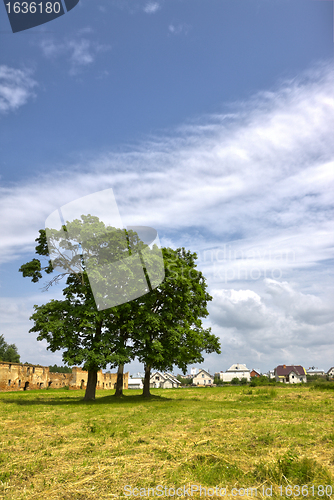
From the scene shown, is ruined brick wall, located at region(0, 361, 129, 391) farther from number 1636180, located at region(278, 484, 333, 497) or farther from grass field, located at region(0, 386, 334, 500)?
number 1636180, located at region(278, 484, 333, 497)

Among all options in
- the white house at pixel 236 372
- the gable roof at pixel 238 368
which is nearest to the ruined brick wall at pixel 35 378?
the white house at pixel 236 372

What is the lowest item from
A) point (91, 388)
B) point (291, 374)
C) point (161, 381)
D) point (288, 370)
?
point (161, 381)

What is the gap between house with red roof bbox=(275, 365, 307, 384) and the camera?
96.6 m

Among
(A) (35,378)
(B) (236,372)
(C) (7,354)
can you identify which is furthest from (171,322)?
(B) (236,372)

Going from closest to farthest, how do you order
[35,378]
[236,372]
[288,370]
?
[35,378]
[288,370]
[236,372]

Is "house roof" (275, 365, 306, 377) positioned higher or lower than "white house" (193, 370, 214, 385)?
higher

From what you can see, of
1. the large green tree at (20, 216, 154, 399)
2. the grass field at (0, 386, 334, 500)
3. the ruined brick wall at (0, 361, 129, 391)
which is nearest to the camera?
the grass field at (0, 386, 334, 500)

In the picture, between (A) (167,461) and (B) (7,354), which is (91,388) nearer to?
(A) (167,461)

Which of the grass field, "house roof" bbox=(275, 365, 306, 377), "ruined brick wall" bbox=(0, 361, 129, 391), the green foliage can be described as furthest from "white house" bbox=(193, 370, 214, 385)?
the grass field

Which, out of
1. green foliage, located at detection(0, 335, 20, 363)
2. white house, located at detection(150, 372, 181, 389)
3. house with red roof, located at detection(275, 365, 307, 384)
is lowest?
white house, located at detection(150, 372, 181, 389)

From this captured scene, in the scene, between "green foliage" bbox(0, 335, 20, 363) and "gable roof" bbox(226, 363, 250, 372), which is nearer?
"green foliage" bbox(0, 335, 20, 363)

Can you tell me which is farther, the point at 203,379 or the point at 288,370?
the point at 203,379

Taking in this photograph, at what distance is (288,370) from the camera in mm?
99188

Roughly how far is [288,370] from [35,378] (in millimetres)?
73444
